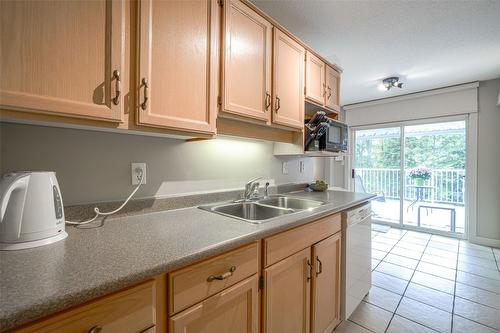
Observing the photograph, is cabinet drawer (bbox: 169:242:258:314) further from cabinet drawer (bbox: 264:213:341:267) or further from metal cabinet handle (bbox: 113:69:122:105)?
metal cabinet handle (bbox: 113:69:122:105)

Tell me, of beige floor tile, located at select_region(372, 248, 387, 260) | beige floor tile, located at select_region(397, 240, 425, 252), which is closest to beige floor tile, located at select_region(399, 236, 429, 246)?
beige floor tile, located at select_region(397, 240, 425, 252)

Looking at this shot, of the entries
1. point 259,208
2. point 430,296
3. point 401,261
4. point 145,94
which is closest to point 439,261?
point 401,261

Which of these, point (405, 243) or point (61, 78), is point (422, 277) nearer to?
point (405, 243)

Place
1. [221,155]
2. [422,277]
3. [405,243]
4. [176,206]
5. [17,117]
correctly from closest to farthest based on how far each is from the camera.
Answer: [17,117]
[176,206]
[221,155]
[422,277]
[405,243]

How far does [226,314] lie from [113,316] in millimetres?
442

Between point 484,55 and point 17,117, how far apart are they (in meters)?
3.83

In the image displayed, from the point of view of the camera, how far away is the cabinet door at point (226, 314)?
2.56 ft

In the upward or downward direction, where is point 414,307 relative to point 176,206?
downward

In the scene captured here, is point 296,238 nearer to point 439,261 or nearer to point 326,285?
point 326,285

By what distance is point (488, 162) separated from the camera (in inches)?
126

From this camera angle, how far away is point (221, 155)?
1.70 metres

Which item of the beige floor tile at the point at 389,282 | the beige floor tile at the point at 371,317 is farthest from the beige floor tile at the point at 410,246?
the beige floor tile at the point at 371,317

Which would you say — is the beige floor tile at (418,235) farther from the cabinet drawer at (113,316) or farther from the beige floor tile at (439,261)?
the cabinet drawer at (113,316)

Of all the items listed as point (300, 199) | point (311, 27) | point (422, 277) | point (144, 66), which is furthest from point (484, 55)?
point (144, 66)
